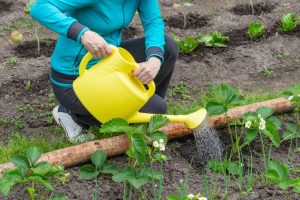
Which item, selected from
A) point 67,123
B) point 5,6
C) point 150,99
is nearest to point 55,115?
point 67,123

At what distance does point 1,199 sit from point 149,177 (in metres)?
0.60

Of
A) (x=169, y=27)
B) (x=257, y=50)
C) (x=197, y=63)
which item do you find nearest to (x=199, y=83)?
(x=197, y=63)

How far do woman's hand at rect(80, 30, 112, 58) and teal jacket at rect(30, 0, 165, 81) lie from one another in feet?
0.15

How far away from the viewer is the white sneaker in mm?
2968

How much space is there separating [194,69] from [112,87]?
147 cm

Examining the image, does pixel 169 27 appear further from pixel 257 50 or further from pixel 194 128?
pixel 194 128

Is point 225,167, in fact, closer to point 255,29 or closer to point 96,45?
point 96,45

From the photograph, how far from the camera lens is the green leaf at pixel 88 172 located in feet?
8.00

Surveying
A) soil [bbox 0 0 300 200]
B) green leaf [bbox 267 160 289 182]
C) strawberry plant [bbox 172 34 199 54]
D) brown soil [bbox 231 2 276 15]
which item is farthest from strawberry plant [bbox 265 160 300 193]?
brown soil [bbox 231 2 276 15]

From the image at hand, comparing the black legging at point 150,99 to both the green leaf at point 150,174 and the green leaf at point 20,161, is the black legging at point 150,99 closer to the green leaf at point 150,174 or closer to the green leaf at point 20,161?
Answer: the green leaf at point 150,174

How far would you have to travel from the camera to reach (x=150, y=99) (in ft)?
9.52

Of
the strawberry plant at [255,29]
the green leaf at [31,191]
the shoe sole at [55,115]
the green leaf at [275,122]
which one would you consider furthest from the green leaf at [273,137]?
the strawberry plant at [255,29]

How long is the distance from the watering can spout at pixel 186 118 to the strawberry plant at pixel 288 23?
1.93 metres

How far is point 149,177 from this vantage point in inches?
93.7
